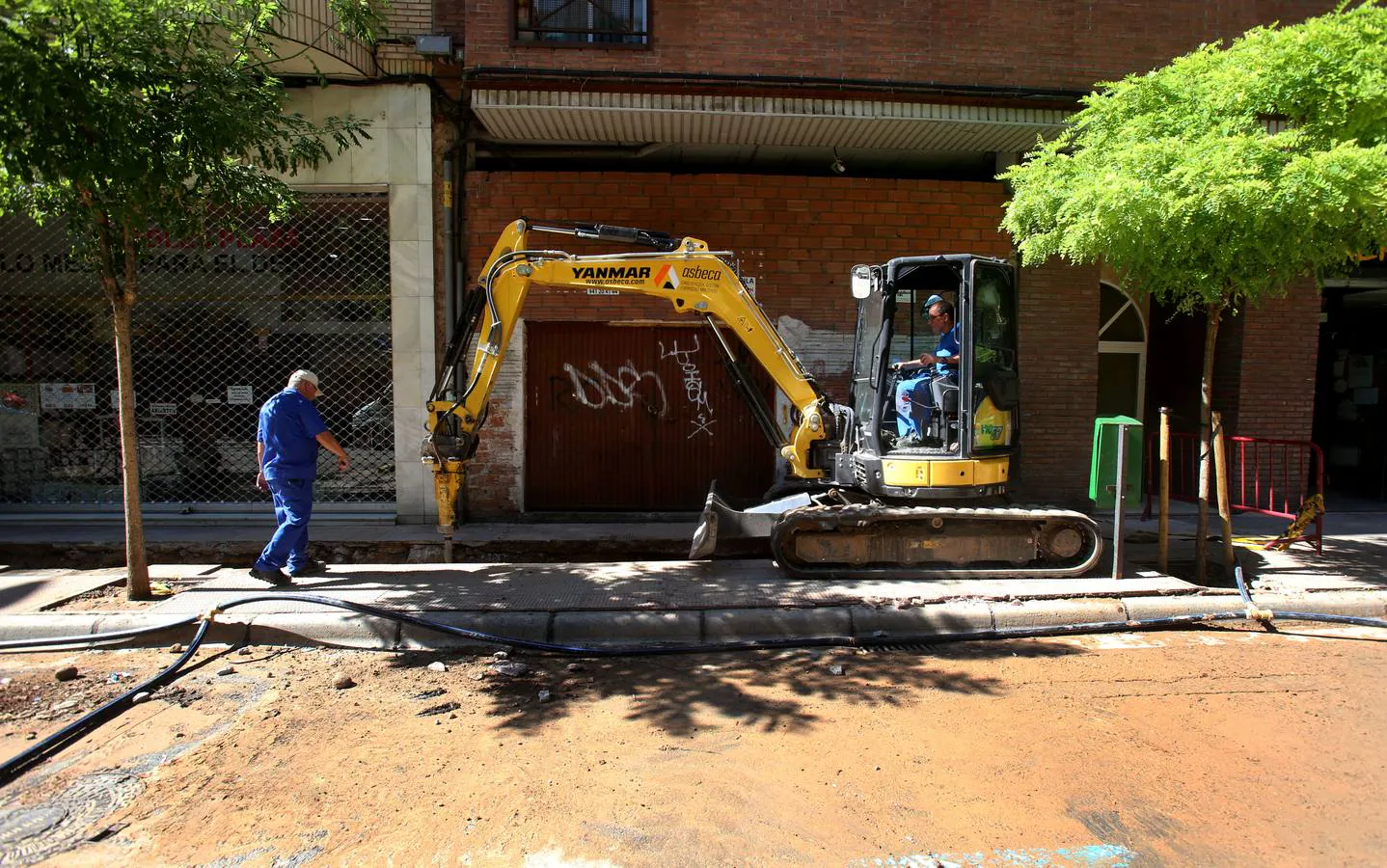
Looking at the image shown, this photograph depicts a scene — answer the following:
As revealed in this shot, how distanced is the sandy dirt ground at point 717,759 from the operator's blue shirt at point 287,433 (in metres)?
1.60

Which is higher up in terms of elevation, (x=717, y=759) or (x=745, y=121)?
(x=745, y=121)

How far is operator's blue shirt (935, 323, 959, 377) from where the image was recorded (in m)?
5.93

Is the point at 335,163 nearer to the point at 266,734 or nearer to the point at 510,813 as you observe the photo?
the point at 266,734

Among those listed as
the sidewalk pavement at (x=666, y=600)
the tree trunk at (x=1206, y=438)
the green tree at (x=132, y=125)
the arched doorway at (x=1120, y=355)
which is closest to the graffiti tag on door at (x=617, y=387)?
the sidewalk pavement at (x=666, y=600)

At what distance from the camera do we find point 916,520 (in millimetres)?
6066

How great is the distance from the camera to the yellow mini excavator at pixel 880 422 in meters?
5.87

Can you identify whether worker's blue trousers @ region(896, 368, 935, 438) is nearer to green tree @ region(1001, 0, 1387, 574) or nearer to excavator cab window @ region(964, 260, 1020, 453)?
excavator cab window @ region(964, 260, 1020, 453)

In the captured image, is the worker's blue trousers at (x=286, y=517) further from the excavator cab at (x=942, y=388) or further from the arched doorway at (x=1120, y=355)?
the arched doorway at (x=1120, y=355)

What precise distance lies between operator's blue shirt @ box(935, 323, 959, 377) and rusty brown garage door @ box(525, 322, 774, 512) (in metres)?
3.14

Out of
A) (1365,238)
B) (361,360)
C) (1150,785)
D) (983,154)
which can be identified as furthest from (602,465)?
(1365,238)

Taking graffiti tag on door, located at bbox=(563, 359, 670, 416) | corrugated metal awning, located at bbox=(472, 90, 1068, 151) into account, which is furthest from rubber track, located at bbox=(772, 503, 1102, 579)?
corrugated metal awning, located at bbox=(472, 90, 1068, 151)

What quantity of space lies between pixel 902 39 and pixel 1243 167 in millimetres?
4321

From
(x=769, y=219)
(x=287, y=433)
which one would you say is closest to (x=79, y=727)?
(x=287, y=433)

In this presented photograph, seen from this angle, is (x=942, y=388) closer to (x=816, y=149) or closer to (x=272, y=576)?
(x=816, y=149)
